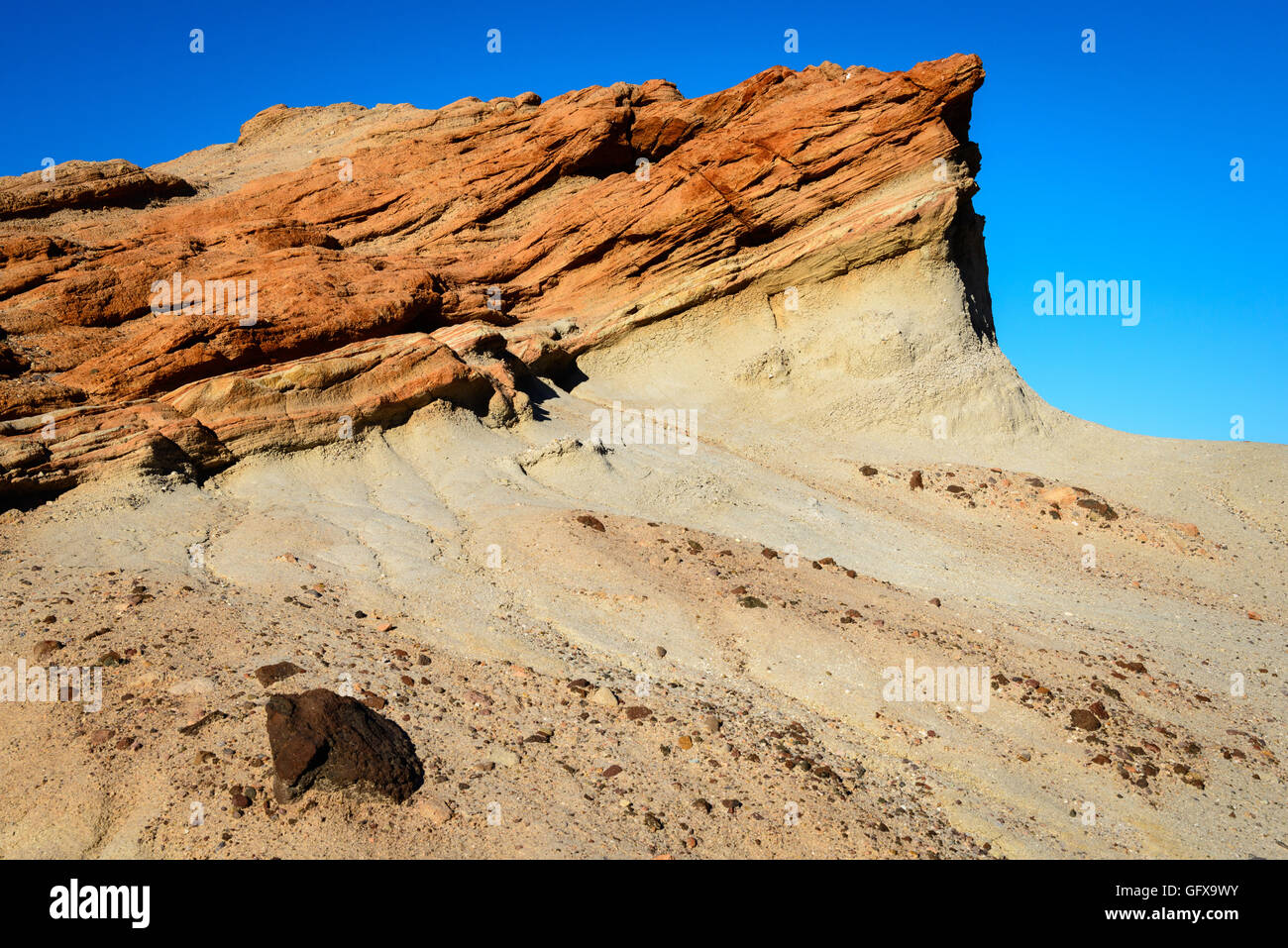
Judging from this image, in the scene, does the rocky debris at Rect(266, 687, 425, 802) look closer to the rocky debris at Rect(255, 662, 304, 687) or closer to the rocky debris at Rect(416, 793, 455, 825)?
the rocky debris at Rect(416, 793, 455, 825)

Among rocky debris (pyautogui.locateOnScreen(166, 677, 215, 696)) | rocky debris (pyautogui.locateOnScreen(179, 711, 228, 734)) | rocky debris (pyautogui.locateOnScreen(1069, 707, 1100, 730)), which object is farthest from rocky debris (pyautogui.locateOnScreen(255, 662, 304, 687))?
rocky debris (pyautogui.locateOnScreen(1069, 707, 1100, 730))

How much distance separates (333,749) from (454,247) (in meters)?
19.8

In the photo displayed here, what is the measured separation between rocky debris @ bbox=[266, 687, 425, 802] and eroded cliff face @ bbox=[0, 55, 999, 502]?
857 cm

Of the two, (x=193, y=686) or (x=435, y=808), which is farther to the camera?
(x=193, y=686)

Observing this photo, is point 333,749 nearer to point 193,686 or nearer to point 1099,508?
point 193,686

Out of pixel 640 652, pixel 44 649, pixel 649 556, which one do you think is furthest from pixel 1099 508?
pixel 44 649

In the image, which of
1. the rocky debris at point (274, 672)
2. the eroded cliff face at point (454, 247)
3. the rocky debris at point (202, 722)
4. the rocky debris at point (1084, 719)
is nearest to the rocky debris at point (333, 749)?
→ the rocky debris at point (202, 722)

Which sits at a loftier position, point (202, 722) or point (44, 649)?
point (44, 649)

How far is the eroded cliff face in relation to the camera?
48.8 feet

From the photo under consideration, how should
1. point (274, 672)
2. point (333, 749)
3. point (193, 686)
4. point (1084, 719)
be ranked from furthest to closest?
point (1084, 719) → point (274, 672) → point (193, 686) → point (333, 749)

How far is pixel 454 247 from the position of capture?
23.5m

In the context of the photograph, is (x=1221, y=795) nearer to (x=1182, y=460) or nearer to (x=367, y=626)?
(x=367, y=626)

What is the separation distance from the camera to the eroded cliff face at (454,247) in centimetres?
1488

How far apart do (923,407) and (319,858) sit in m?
18.6
